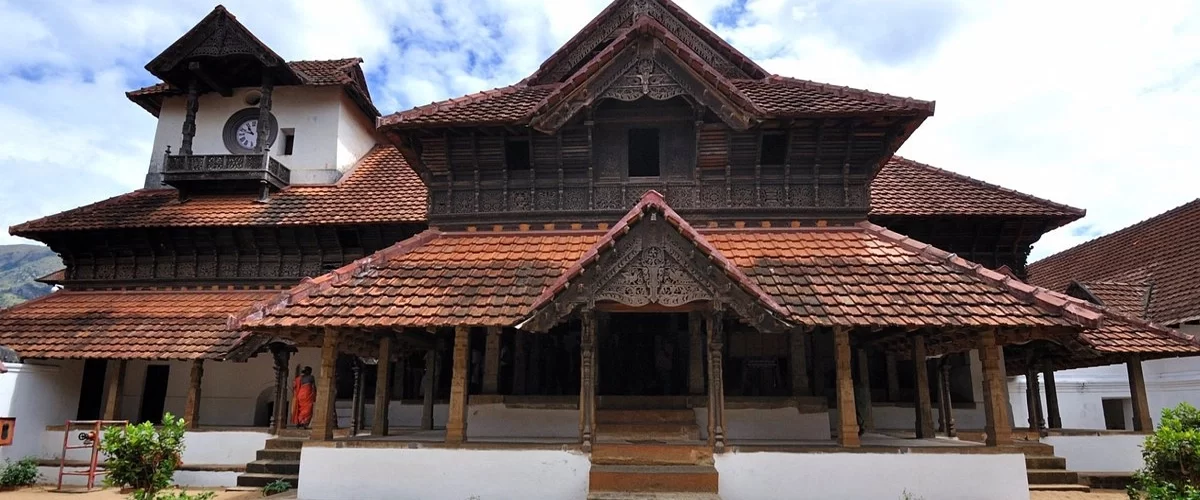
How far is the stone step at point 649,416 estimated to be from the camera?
10445mm

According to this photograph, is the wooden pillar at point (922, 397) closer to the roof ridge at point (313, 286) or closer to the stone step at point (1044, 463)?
the stone step at point (1044, 463)

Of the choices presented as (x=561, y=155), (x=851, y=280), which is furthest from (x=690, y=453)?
(x=561, y=155)

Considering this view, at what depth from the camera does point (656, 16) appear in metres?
14.1

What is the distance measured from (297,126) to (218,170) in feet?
8.42

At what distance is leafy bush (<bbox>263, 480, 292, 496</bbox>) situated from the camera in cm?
1085

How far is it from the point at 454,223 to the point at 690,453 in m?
5.83

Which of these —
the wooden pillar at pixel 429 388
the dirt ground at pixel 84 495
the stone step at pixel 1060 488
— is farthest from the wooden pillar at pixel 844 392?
the dirt ground at pixel 84 495

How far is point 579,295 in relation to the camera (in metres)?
8.45

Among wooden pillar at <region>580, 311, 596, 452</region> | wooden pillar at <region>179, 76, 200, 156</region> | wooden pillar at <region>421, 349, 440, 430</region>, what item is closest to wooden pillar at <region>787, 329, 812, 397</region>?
wooden pillar at <region>580, 311, 596, 452</region>

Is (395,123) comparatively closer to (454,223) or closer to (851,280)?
(454,223)

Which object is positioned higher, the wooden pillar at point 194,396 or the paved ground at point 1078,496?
the wooden pillar at point 194,396

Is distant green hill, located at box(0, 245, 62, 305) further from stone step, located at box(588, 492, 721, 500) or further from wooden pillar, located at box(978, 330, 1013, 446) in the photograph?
wooden pillar, located at box(978, 330, 1013, 446)

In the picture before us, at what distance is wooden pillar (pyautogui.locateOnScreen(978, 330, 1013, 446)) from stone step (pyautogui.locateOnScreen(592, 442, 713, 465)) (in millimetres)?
3922

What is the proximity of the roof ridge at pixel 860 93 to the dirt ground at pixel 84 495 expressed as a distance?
11.8 m
